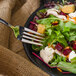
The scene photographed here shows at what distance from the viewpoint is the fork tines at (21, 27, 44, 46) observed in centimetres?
111

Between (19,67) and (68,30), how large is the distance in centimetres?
51

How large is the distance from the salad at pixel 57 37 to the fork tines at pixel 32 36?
3 cm

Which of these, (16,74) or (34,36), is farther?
(34,36)

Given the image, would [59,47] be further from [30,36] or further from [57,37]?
[30,36]

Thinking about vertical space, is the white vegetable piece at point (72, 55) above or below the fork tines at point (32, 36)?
below

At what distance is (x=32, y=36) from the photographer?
3.78ft

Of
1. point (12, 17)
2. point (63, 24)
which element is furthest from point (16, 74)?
point (12, 17)

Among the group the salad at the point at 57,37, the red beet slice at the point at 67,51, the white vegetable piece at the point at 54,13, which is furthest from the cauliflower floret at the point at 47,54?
the white vegetable piece at the point at 54,13

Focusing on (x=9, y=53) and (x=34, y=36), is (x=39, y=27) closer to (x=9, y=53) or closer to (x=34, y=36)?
(x=34, y=36)

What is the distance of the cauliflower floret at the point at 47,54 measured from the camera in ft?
3.55

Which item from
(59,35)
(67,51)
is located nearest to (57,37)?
(59,35)

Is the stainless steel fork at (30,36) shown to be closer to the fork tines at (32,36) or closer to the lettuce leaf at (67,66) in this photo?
the fork tines at (32,36)

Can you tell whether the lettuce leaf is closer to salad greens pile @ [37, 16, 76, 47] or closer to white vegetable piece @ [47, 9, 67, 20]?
salad greens pile @ [37, 16, 76, 47]

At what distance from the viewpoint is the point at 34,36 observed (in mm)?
1153
